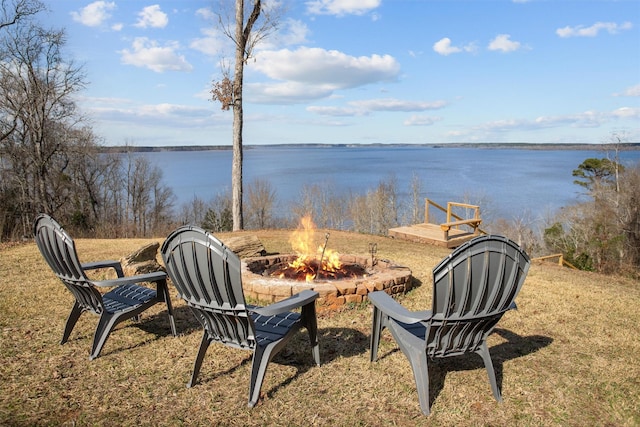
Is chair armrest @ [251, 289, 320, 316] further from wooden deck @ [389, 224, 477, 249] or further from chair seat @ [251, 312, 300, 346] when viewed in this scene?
wooden deck @ [389, 224, 477, 249]

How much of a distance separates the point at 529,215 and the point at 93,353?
41850 mm

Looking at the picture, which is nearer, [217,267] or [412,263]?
[217,267]

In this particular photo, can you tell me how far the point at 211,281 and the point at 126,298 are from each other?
5.39ft

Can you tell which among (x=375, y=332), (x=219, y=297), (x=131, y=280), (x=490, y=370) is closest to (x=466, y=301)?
(x=490, y=370)

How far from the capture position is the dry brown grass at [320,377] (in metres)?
2.75

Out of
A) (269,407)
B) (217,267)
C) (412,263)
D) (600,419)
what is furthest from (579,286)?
(217,267)

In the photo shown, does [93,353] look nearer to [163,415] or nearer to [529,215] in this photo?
[163,415]

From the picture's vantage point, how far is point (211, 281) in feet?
8.89

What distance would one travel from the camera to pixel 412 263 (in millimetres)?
7812

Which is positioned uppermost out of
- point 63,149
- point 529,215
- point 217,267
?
point 63,149

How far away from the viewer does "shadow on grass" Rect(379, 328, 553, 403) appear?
10.7 ft

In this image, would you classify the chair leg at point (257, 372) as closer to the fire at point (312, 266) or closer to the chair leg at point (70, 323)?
the chair leg at point (70, 323)

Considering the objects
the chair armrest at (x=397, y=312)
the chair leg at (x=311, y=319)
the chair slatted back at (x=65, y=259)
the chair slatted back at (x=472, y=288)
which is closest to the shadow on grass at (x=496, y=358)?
the chair slatted back at (x=472, y=288)

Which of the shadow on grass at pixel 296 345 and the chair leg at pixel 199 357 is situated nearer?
the chair leg at pixel 199 357
